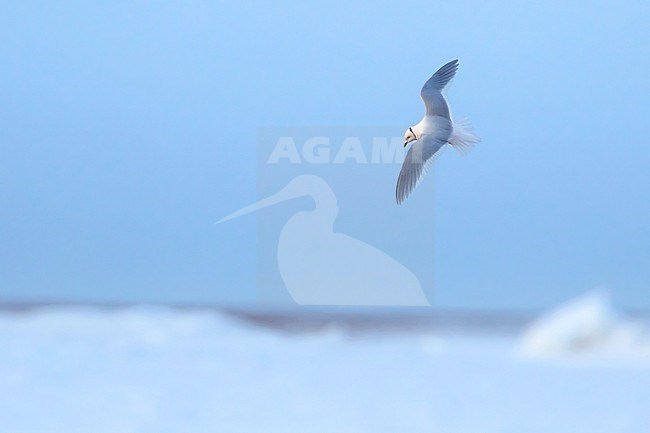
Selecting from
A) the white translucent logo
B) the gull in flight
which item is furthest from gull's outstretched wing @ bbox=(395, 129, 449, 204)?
the white translucent logo

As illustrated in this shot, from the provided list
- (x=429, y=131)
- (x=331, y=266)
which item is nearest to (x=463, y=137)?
(x=429, y=131)

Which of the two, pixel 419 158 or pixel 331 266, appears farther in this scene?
pixel 331 266

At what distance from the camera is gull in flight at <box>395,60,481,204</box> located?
2316 mm

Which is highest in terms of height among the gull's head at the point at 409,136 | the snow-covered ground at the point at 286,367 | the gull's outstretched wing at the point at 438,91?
the gull's outstretched wing at the point at 438,91

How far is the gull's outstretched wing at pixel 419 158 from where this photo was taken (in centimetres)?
232

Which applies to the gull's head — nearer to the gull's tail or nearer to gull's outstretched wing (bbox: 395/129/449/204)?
gull's outstretched wing (bbox: 395/129/449/204)

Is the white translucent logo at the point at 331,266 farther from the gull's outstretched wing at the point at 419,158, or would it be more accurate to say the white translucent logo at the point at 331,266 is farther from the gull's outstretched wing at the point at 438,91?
the gull's outstretched wing at the point at 438,91

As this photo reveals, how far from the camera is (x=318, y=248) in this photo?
2.64 metres

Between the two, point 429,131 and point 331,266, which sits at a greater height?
point 429,131

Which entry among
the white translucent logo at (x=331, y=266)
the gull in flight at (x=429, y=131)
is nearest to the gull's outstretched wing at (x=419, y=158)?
the gull in flight at (x=429, y=131)

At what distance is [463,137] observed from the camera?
2.40 metres

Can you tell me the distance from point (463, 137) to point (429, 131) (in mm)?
149

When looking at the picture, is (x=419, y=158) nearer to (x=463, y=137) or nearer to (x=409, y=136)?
(x=409, y=136)

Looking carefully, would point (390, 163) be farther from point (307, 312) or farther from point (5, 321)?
point (5, 321)
